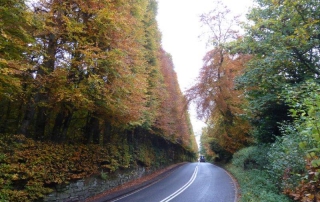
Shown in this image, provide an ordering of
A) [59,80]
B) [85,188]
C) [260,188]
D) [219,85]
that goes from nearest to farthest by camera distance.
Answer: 1. [59,80]
2. [260,188]
3. [85,188]
4. [219,85]

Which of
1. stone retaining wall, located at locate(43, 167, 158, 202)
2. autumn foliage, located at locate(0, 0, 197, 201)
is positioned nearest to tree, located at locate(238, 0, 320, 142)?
autumn foliage, located at locate(0, 0, 197, 201)

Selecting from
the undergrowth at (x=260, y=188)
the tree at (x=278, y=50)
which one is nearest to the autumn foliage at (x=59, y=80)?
the tree at (x=278, y=50)

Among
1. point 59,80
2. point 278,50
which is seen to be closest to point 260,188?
point 278,50

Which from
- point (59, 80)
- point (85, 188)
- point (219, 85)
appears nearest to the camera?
point (59, 80)

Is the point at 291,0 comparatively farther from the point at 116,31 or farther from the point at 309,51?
the point at 116,31

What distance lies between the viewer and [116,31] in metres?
10.6

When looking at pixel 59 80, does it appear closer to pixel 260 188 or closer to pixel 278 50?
pixel 278 50

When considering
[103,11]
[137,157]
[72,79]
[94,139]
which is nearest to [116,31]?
[103,11]

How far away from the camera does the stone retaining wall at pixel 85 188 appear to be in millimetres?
9285

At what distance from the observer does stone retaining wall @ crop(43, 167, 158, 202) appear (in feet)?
30.5

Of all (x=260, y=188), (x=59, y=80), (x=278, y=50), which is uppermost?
(x=278, y=50)

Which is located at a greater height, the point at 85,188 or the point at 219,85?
the point at 219,85

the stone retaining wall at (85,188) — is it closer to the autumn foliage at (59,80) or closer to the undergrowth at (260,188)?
the autumn foliage at (59,80)

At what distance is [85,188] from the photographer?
11031 mm
